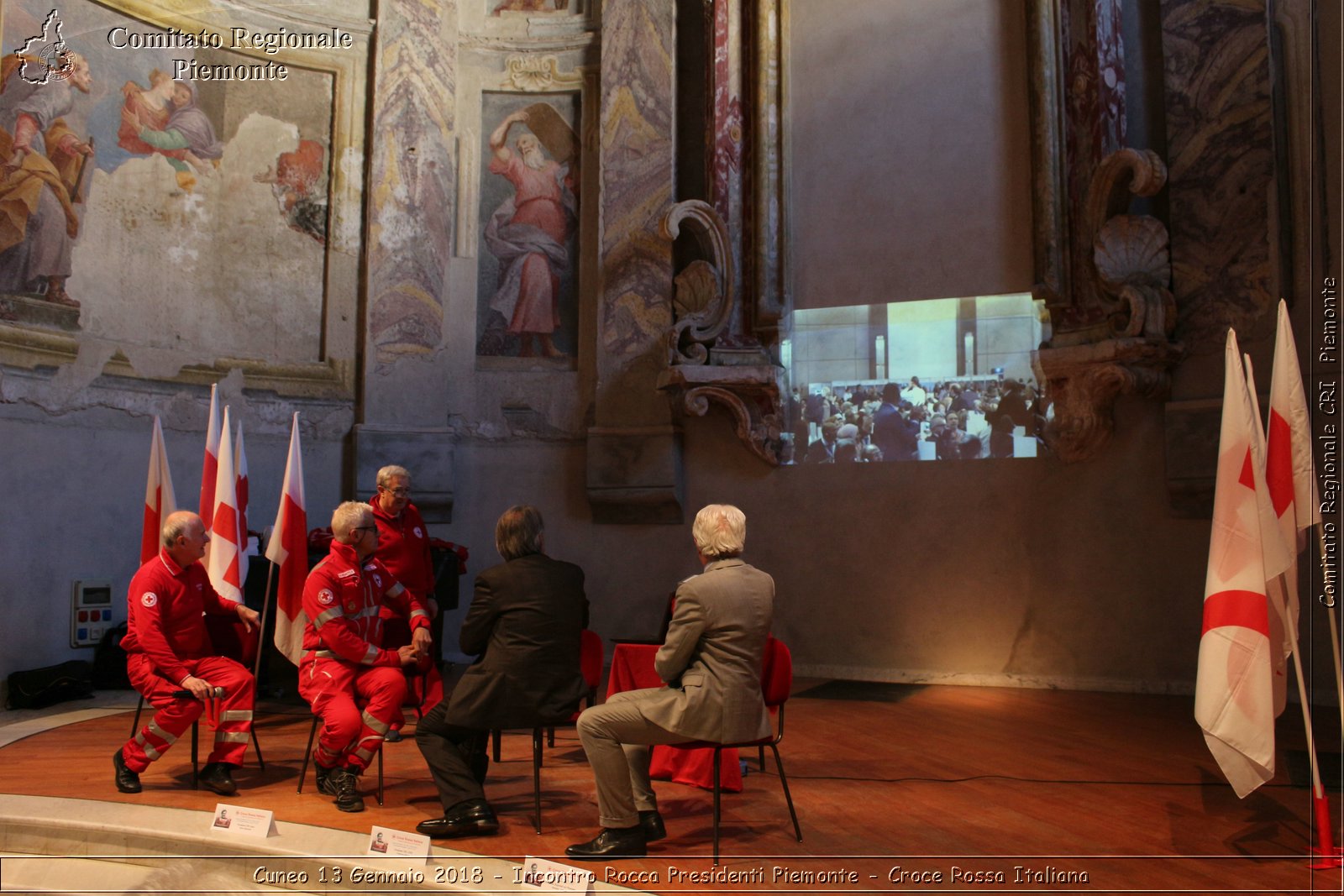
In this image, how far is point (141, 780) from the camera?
4852mm

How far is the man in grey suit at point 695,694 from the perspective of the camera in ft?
12.1

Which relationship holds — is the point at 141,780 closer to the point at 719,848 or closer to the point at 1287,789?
the point at 719,848

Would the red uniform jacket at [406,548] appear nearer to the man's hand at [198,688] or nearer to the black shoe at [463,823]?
the man's hand at [198,688]

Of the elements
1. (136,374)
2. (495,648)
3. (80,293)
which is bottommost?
(495,648)

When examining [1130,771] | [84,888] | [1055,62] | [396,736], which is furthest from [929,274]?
[84,888]

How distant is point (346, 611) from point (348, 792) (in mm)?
762

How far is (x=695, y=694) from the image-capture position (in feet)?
12.1

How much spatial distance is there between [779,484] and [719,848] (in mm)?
4735

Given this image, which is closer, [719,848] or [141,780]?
[719,848]

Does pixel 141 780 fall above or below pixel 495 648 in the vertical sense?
below

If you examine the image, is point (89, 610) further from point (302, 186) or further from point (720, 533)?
point (720, 533)

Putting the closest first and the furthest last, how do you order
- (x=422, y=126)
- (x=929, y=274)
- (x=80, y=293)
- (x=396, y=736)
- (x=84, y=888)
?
(x=84, y=888) → (x=396, y=736) → (x=80, y=293) → (x=929, y=274) → (x=422, y=126)

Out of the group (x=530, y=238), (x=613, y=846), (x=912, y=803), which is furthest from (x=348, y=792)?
(x=530, y=238)

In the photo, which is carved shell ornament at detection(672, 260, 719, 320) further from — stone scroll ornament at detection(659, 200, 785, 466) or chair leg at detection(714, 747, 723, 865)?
chair leg at detection(714, 747, 723, 865)
